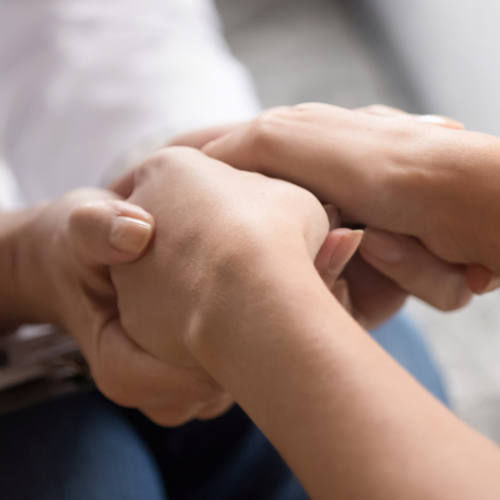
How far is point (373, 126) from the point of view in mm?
509

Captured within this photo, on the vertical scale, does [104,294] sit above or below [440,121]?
below

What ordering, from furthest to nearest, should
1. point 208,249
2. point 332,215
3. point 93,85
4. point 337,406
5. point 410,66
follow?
1. point 410,66
2. point 93,85
3. point 332,215
4. point 208,249
5. point 337,406

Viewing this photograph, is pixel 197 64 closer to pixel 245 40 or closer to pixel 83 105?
pixel 83 105

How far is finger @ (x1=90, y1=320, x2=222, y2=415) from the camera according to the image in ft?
1.50

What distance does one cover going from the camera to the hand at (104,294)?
0.46 metres

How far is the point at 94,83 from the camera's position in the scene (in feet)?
2.54

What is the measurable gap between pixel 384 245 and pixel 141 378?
0.75 ft

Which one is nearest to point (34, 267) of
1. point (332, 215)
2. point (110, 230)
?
point (110, 230)

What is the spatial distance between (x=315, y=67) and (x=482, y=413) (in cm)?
87

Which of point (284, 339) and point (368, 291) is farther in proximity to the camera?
point (368, 291)

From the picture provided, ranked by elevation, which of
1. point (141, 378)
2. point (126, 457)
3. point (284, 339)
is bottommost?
point (126, 457)

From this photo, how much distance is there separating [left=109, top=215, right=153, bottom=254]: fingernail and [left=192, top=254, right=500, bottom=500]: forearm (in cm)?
12

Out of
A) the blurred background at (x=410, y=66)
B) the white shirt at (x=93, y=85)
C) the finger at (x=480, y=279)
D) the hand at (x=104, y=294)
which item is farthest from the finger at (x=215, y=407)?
the blurred background at (x=410, y=66)

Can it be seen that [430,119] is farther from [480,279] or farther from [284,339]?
[284,339]
